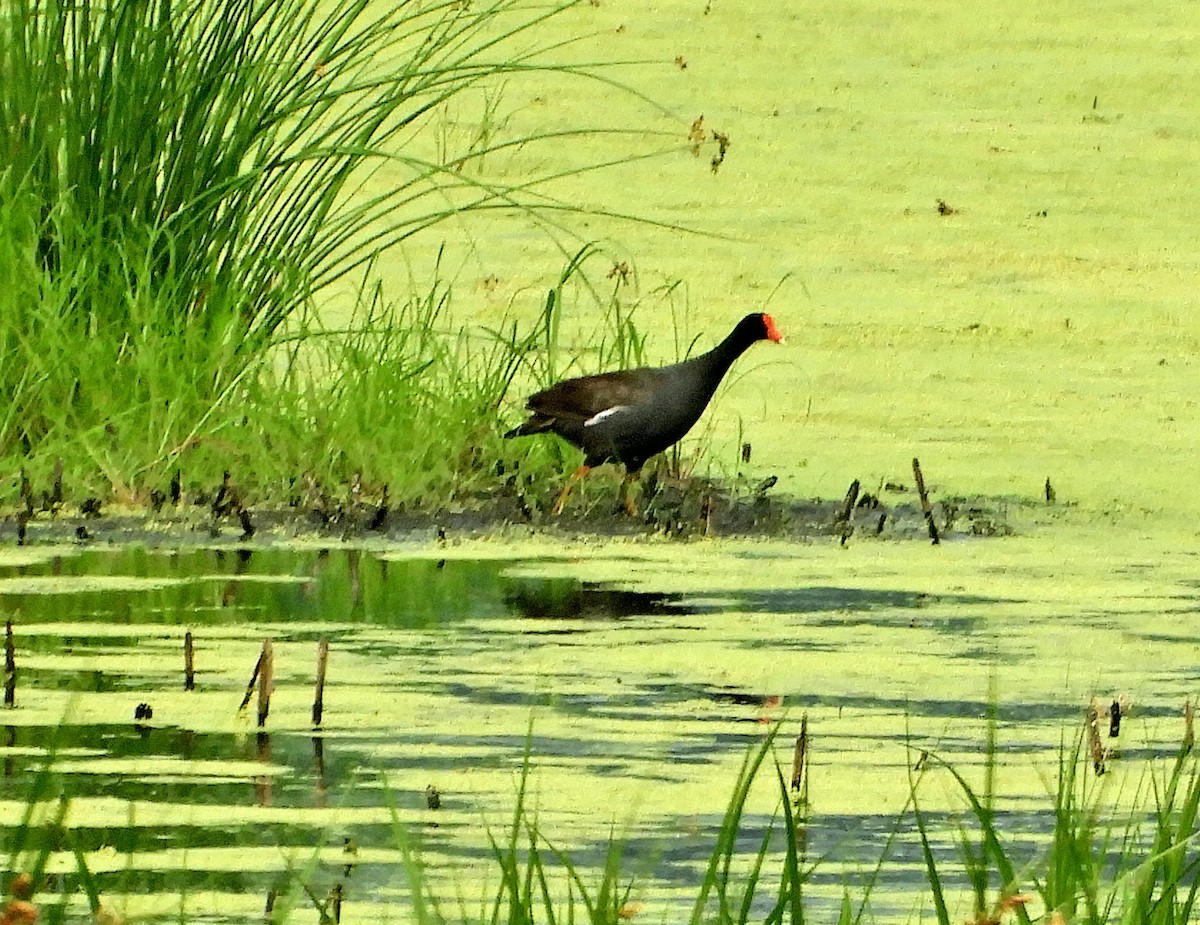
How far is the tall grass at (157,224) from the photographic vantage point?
577 cm

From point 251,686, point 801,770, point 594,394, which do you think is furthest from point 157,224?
point 801,770

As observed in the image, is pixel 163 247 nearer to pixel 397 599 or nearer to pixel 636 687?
pixel 397 599

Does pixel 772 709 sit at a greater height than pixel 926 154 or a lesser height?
lesser

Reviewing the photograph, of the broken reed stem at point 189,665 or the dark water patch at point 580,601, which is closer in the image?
the broken reed stem at point 189,665

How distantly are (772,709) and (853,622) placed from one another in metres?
0.74

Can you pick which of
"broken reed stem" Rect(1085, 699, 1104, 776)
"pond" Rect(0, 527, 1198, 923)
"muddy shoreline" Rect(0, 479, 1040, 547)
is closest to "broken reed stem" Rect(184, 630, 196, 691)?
"pond" Rect(0, 527, 1198, 923)

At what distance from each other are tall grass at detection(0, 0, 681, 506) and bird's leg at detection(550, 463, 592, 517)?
10.0 inches

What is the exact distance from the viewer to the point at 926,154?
9.34 meters

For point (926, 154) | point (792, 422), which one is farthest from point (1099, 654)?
point (926, 154)

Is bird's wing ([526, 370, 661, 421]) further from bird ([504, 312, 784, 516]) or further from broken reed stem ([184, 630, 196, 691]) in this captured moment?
broken reed stem ([184, 630, 196, 691])

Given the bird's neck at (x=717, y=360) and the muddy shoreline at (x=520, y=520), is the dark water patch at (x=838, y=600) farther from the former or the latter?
the bird's neck at (x=717, y=360)

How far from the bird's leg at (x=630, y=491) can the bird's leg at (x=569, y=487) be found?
3.2 inches

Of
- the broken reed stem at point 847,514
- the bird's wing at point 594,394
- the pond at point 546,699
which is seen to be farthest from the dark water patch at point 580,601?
the bird's wing at point 594,394

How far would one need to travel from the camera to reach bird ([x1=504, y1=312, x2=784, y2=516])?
19.2 feet
